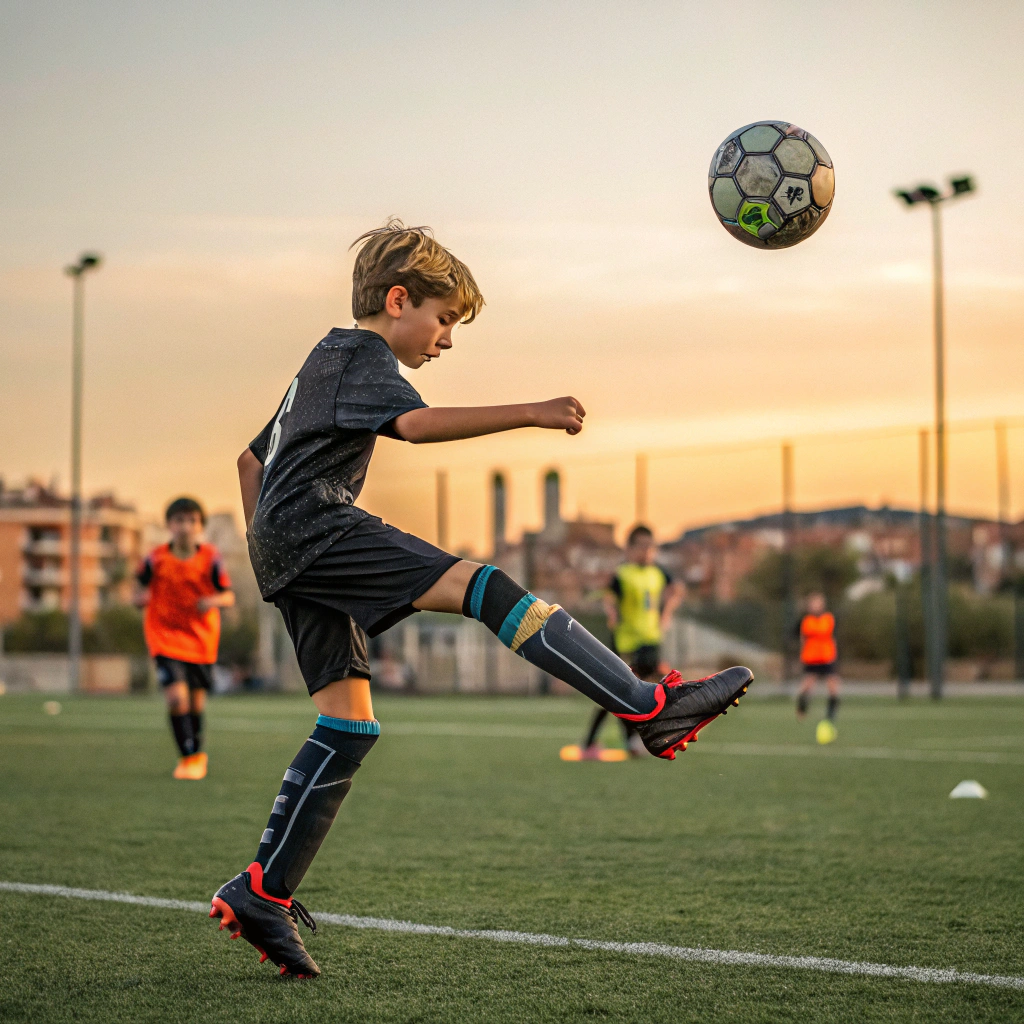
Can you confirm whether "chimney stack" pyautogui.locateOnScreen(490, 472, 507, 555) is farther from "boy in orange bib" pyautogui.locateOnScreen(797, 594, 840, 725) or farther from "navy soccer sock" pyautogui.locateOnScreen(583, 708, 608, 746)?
"navy soccer sock" pyautogui.locateOnScreen(583, 708, 608, 746)

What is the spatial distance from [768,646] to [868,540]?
178 inches

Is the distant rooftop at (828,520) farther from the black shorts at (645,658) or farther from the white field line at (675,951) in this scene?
the white field line at (675,951)

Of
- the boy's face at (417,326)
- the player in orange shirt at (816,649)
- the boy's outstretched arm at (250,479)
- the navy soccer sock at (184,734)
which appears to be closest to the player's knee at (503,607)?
the boy's face at (417,326)

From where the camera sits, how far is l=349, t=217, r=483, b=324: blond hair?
3.31 metres

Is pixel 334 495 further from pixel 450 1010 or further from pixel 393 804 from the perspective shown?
pixel 393 804

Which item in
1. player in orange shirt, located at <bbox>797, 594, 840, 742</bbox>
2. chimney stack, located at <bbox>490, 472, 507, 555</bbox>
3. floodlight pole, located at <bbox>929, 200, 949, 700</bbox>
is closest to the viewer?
player in orange shirt, located at <bbox>797, 594, 840, 742</bbox>

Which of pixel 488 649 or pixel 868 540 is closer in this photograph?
pixel 488 649

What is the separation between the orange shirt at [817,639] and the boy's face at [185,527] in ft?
31.6

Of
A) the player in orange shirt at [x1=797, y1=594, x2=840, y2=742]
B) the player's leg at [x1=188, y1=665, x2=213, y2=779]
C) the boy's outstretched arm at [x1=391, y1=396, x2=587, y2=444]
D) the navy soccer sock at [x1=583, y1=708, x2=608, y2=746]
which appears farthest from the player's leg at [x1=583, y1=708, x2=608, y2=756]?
the boy's outstretched arm at [x1=391, y1=396, x2=587, y2=444]

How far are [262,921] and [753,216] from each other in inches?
106

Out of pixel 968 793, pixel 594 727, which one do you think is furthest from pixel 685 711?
pixel 594 727

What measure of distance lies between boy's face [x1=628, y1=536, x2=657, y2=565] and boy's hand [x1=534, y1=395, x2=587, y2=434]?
27.1 ft

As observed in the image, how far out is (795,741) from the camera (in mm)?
12938

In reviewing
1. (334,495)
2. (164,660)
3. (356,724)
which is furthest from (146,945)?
(164,660)
